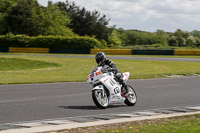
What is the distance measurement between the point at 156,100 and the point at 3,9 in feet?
263

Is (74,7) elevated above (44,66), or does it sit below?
above

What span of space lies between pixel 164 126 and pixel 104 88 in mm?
3435

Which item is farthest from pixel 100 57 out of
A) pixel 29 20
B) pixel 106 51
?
pixel 29 20

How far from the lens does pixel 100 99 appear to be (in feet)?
36.9

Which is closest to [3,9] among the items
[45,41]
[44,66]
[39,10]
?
[39,10]

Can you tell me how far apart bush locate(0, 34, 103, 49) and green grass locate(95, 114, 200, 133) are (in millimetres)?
49976

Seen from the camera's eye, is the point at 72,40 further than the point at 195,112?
Yes

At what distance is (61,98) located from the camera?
1362 centimetres

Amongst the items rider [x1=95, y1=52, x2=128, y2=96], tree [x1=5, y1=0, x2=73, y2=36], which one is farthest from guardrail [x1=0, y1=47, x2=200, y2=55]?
rider [x1=95, y1=52, x2=128, y2=96]

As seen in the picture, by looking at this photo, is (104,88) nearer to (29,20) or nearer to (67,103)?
(67,103)

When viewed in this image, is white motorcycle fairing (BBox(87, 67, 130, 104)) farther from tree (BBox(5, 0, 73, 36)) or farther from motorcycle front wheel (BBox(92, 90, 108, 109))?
tree (BBox(5, 0, 73, 36))

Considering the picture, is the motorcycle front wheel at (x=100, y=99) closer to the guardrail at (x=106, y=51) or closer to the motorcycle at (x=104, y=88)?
the motorcycle at (x=104, y=88)

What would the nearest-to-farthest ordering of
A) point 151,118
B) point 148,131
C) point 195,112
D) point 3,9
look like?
point 148,131 < point 151,118 < point 195,112 < point 3,9

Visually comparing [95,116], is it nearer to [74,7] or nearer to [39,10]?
[39,10]
